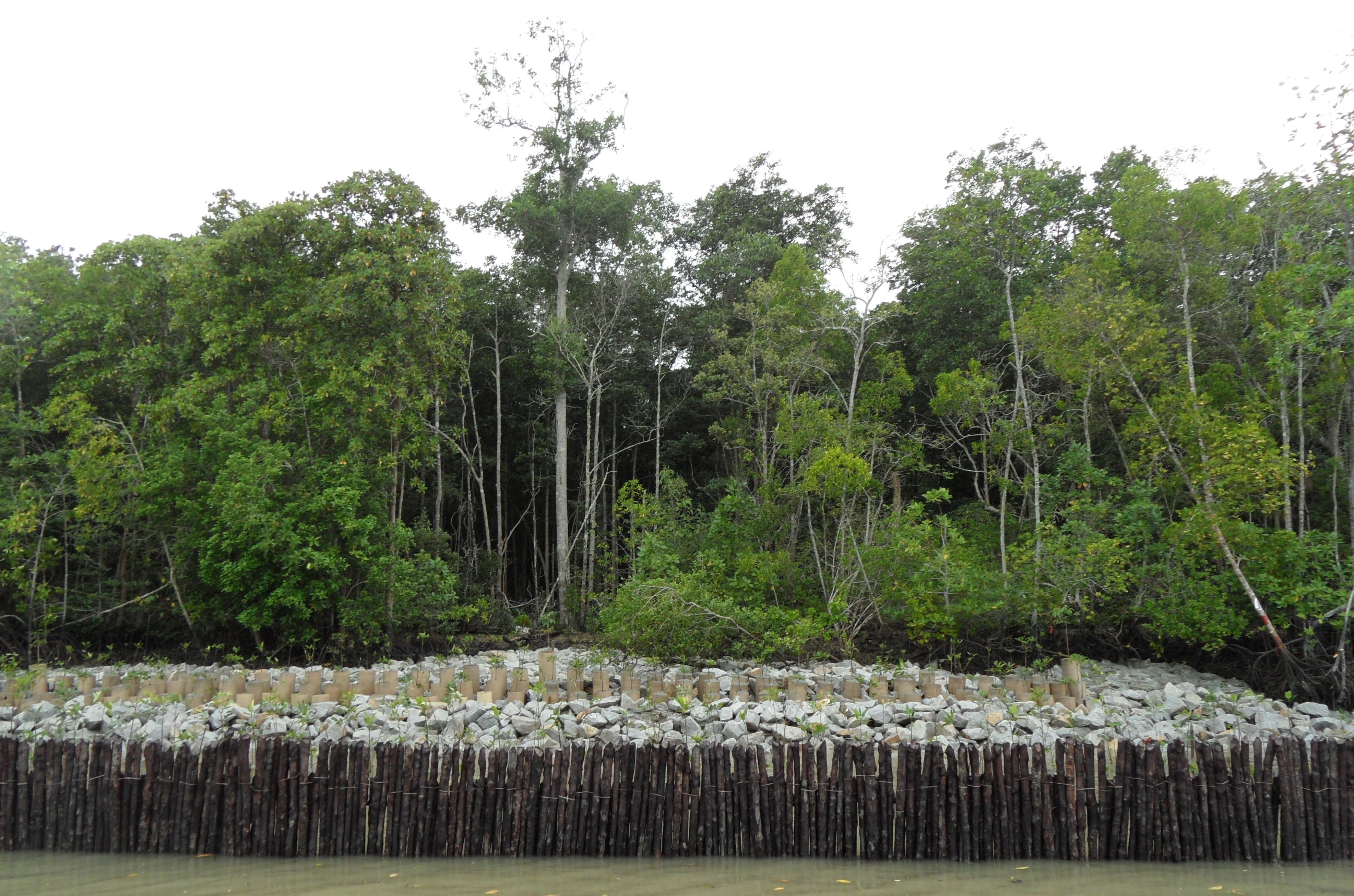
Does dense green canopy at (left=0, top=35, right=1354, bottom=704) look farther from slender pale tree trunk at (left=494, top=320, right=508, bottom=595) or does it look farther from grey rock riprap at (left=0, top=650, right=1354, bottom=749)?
grey rock riprap at (left=0, top=650, right=1354, bottom=749)

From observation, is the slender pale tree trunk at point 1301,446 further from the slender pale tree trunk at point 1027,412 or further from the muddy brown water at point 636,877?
the muddy brown water at point 636,877

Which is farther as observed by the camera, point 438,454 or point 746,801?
point 438,454

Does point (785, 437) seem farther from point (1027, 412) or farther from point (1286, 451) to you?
point (1286, 451)

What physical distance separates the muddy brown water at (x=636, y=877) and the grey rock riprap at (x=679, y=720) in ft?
2.94

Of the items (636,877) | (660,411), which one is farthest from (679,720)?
(660,411)

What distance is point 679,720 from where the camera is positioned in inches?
303

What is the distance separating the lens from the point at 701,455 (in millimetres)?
23516

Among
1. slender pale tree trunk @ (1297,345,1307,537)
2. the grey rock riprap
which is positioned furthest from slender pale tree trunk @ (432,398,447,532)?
slender pale tree trunk @ (1297,345,1307,537)

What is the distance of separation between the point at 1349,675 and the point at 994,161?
13239 millimetres

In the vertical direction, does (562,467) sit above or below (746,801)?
above

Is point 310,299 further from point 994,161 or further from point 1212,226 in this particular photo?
point 994,161

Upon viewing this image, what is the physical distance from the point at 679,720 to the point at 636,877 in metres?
2.28

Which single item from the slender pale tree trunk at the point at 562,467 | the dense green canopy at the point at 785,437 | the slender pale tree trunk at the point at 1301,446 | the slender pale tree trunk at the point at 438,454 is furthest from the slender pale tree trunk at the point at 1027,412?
the slender pale tree trunk at the point at 438,454

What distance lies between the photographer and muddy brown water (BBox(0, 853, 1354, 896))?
5215 mm
